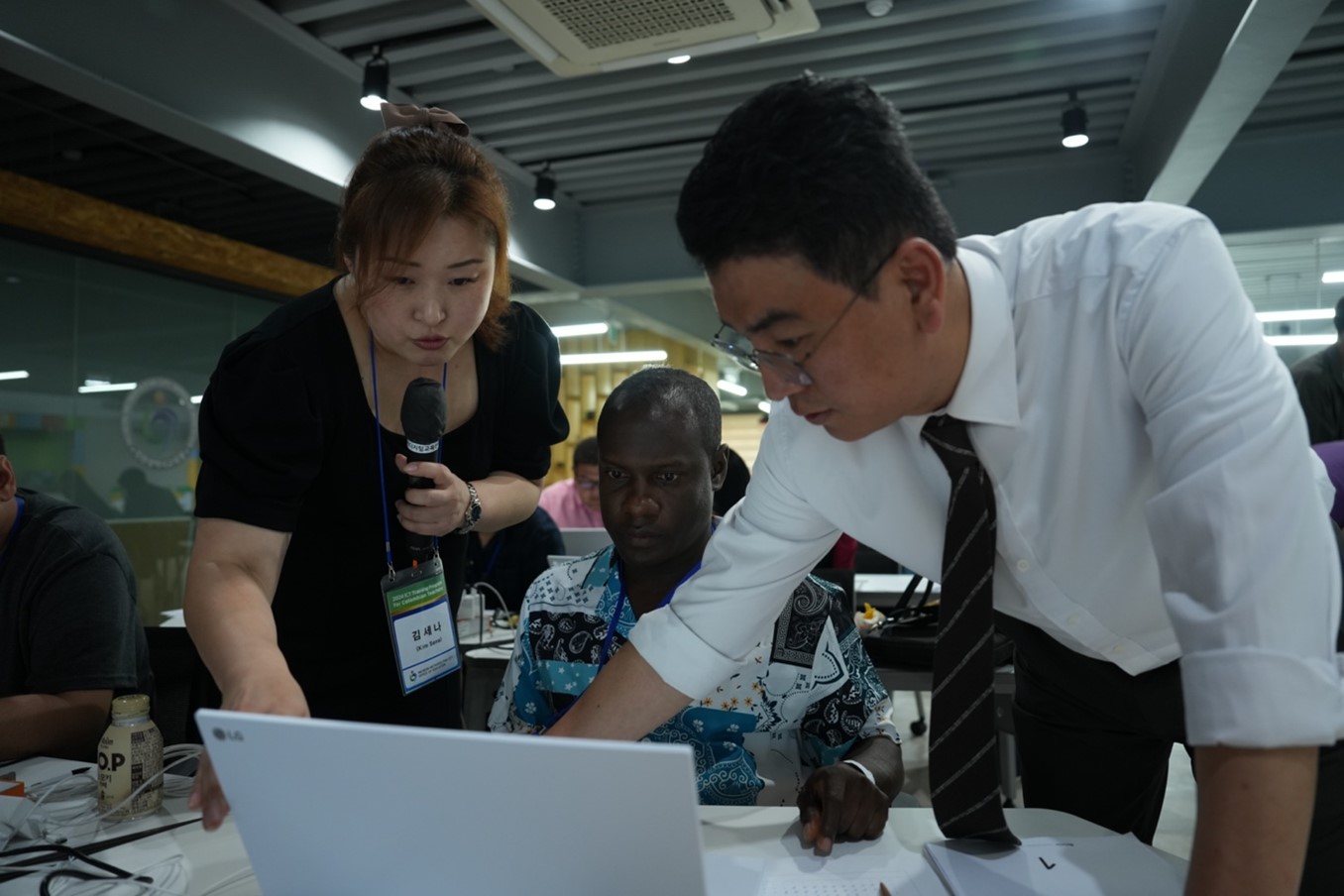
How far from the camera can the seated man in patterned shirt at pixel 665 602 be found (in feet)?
5.41

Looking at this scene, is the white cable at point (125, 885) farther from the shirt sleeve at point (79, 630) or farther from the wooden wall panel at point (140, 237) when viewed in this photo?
the wooden wall panel at point (140, 237)

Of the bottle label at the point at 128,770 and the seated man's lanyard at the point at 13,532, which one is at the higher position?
the seated man's lanyard at the point at 13,532

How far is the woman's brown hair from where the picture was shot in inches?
53.8

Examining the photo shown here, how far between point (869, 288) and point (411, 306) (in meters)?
0.72

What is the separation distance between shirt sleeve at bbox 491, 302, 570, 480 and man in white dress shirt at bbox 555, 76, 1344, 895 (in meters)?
0.62

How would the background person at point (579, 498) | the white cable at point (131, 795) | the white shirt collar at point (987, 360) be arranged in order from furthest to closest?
the background person at point (579, 498) → the white cable at point (131, 795) → the white shirt collar at point (987, 360)

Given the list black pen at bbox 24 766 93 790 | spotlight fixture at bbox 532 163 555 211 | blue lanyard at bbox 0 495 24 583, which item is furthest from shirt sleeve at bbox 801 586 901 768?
spotlight fixture at bbox 532 163 555 211

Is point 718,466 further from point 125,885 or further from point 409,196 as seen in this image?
point 125,885

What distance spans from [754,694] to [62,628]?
1347 mm

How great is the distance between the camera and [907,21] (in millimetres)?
4316

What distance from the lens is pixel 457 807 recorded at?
0.74m

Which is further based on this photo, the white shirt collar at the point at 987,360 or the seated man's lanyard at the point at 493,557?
the seated man's lanyard at the point at 493,557

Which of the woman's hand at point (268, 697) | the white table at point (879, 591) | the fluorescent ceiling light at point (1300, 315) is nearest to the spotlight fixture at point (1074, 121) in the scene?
the fluorescent ceiling light at point (1300, 315)

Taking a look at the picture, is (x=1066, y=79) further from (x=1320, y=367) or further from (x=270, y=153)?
(x=270, y=153)
